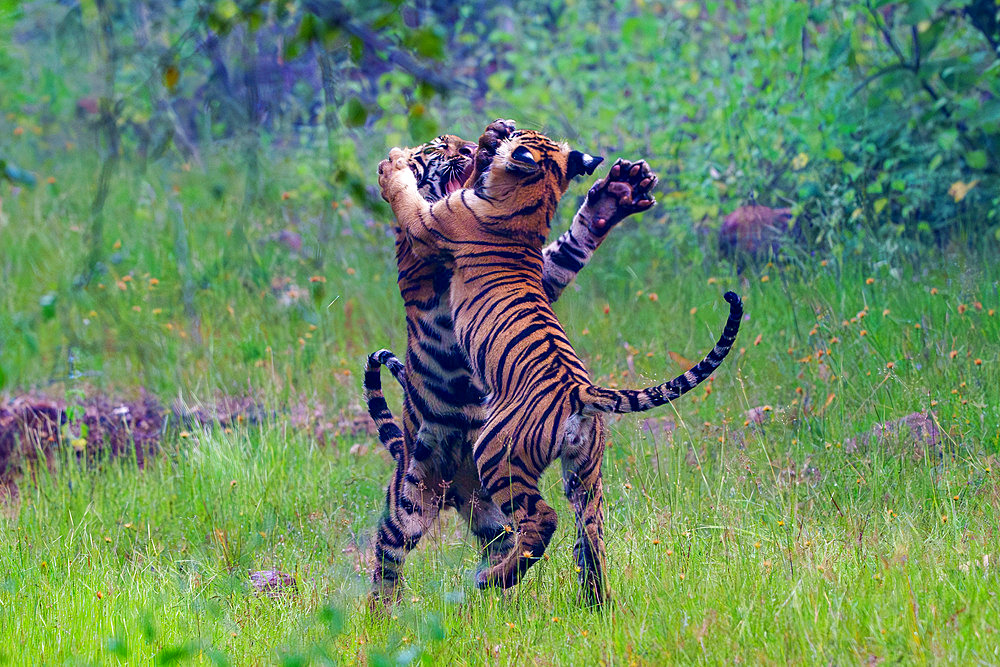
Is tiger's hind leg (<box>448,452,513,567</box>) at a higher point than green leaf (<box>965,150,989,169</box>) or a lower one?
lower

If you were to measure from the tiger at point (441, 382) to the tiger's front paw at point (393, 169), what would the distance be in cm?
5

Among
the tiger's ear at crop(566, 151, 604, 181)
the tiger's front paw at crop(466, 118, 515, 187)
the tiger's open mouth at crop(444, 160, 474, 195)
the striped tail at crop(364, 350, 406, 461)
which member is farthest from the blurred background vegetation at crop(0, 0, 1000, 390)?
the tiger's ear at crop(566, 151, 604, 181)

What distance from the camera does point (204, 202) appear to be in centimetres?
883

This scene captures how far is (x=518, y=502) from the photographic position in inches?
122

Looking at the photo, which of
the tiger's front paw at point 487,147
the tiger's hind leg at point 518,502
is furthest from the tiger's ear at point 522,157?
the tiger's hind leg at point 518,502

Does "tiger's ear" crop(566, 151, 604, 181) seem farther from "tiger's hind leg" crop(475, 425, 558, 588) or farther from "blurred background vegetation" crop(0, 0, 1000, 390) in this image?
"blurred background vegetation" crop(0, 0, 1000, 390)

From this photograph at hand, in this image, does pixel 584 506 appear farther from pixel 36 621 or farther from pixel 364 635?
pixel 36 621

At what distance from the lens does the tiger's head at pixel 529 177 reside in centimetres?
331

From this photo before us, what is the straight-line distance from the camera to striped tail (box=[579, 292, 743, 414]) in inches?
117

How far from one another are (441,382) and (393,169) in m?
0.79

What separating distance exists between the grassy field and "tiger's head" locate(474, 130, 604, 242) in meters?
0.69

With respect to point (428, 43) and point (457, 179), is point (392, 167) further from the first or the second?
point (428, 43)

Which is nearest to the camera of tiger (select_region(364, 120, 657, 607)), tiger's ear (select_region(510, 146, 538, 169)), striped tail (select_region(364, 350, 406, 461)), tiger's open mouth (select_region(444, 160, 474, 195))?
tiger's ear (select_region(510, 146, 538, 169))

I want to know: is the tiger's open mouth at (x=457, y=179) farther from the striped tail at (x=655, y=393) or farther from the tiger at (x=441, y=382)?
the striped tail at (x=655, y=393)
